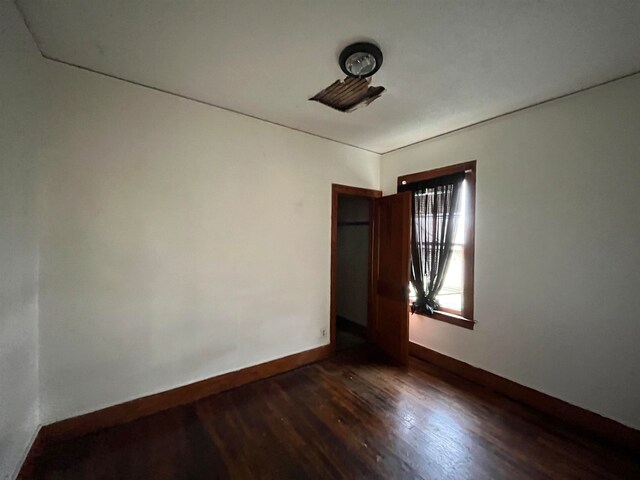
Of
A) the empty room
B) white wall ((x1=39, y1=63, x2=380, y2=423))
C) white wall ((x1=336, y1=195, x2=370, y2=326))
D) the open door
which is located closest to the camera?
the empty room

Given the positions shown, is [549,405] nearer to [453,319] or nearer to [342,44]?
[453,319]

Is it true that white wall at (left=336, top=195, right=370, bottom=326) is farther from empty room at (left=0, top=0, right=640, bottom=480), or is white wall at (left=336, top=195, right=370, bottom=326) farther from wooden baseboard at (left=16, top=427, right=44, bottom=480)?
wooden baseboard at (left=16, top=427, right=44, bottom=480)

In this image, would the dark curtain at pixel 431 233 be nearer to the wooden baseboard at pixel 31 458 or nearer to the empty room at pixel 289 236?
the empty room at pixel 289 236

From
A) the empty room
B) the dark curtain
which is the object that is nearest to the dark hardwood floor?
the empty room

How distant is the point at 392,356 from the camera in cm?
304

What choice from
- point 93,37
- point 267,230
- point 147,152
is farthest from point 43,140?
point 267,230

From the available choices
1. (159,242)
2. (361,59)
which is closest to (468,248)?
(361,59)

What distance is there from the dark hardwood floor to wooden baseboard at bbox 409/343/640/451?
94mm

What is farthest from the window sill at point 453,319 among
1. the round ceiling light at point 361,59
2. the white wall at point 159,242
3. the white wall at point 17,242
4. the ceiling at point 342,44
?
the white wall at point 17,242

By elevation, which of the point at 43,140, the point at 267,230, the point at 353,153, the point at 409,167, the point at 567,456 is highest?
the point at 353,153

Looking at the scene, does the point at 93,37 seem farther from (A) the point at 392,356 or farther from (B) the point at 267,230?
(A) the point at 392,356

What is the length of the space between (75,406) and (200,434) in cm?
88

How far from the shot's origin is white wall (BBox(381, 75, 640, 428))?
70.8 inches

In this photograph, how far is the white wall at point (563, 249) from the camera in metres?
1.80
